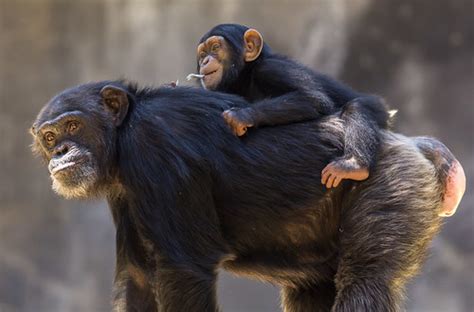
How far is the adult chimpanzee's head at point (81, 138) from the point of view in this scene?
4.55 meters

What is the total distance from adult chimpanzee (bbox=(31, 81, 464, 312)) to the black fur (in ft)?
0.29

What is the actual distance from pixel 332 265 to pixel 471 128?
5568mm

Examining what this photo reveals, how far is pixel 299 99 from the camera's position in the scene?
15.6 ft

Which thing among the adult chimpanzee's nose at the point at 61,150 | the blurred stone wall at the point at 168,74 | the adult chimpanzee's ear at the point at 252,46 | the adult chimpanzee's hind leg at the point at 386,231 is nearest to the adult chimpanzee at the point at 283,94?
the adult chimpanzee's ear at the point at 252,46

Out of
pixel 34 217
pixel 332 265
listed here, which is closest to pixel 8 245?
pixel 34 217

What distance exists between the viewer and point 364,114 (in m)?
4.70

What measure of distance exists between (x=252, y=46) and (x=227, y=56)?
18 cm

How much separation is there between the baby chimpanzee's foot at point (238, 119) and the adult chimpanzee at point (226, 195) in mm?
50

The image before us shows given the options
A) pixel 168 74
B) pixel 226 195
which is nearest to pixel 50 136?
pixel 226 195

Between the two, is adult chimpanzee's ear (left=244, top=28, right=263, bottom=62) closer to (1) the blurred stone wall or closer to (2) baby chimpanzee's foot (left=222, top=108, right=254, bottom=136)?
(2) baby chimpanzee's foot (left=222, top=108, right=254, bottom=136)

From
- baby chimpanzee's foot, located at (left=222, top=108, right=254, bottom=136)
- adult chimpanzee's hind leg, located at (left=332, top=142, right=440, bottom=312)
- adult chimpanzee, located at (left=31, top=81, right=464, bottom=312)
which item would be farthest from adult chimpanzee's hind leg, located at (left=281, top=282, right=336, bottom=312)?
baby chimpanzee's foot, located at (left=222, top=108, right=254, bottom=136)

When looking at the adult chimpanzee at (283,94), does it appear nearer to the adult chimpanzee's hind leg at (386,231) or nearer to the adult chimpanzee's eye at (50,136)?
the adult chimpanzee's hind leg at (386,231)

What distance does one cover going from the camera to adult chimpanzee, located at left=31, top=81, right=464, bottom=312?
4.40 m

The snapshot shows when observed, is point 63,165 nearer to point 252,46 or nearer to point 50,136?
point 50,136
